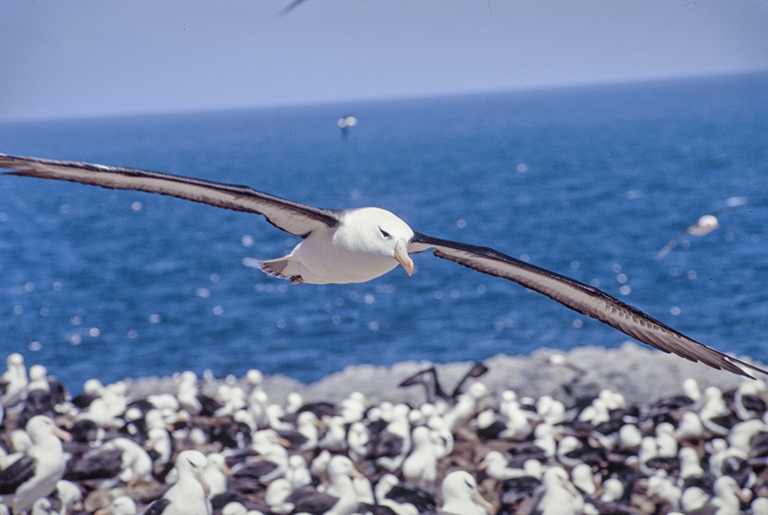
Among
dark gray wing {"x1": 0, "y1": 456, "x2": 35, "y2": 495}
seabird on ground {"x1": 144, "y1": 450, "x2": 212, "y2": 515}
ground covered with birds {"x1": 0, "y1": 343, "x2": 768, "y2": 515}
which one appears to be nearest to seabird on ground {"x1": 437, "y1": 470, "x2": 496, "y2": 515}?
ground covered with birds {"x1": 0, "y1": 343, "x2": 768, "y2": 515}

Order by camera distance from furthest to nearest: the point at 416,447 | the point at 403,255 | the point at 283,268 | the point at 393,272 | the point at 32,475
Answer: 1. the point at 393,272
2. the point at 416,447
3. the point at 32,475
4. the point at 283,268
5. the point at 403,255

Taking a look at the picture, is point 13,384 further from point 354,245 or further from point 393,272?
point 393,272

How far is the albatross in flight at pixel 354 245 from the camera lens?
5543mm

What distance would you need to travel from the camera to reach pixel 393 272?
106 feet

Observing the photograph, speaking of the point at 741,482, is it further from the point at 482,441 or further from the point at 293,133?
the point at 293,133

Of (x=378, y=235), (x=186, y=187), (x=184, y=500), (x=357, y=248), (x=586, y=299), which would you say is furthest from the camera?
(x=184, y=500)

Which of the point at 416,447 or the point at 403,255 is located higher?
the point at 403,255

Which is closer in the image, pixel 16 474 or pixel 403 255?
pixel 403 255

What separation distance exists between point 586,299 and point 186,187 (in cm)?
337

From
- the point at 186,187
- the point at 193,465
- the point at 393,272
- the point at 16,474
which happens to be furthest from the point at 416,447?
the point at 393,272

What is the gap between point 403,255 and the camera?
543 centimetres

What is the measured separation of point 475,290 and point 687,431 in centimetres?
1663

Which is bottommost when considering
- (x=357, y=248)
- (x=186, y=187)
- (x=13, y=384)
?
(x=13, y=384)

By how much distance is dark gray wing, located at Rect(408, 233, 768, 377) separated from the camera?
595cm
